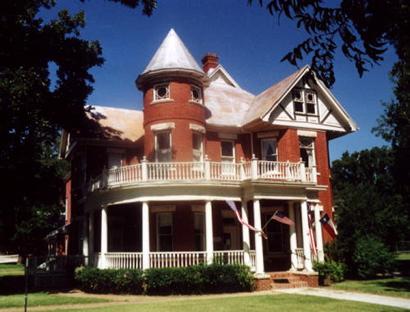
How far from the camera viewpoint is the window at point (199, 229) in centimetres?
2289

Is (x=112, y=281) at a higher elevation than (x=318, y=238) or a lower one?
lower

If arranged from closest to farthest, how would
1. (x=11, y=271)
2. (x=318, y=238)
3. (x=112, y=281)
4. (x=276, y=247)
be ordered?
(x=112, y=281) < (x=318, y=238) < (x=276, y=247) < (x=11, y=271)

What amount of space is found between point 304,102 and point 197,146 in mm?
7161

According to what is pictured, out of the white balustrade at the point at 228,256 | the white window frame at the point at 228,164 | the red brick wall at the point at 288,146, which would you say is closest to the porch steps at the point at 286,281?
the white balustrade at the point at 228,256

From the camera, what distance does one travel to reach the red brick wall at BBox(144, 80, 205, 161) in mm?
22797

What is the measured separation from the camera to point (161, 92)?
2364cm

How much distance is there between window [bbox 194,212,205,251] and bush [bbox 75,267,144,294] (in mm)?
4504

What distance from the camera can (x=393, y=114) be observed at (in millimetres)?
40875

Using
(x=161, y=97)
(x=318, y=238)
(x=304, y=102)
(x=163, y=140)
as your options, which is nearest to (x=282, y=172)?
(x=318, y=238)

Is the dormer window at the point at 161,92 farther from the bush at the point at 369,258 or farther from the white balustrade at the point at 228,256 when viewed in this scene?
the bush at the point at 369,258

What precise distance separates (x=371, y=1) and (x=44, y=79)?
19.6 metres

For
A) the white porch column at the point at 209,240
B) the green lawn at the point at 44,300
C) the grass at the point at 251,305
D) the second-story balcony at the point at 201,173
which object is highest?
the second-story balcony at the point at 201,173

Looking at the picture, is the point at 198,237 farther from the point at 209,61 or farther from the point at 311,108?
the point at 209,61

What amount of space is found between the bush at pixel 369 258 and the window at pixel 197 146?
375 inches
